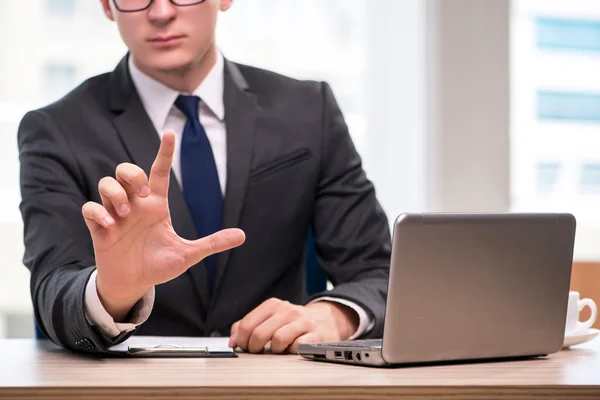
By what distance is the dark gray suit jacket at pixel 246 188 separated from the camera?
1622mm

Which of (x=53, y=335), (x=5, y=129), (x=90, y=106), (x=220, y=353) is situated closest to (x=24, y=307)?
(x=5, y=129)

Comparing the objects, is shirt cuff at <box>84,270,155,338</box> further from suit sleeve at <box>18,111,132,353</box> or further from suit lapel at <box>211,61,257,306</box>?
suit lapel at <box>211,61,257,306</box>

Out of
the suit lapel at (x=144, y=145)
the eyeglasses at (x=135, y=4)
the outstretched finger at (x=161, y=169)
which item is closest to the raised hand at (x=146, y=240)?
the outstretched finger at (x=161, y=169)

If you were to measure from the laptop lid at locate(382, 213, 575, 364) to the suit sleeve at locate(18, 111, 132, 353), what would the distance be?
0.42 metres

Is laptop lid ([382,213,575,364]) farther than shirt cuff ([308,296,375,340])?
No

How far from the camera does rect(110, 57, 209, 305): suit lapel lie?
1.65m

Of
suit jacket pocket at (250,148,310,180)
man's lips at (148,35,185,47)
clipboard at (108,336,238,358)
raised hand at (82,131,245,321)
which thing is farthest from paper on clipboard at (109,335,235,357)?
man's lips at (148,35,185,47)

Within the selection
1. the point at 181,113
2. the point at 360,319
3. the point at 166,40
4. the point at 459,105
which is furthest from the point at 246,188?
the point at 459,105

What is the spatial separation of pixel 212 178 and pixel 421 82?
132 centimetres

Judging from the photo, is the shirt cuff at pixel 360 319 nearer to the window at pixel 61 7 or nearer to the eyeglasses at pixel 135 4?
the eyeglasses at pixel 135 4

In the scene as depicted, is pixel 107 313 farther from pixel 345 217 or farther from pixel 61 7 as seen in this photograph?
pixel 61 7

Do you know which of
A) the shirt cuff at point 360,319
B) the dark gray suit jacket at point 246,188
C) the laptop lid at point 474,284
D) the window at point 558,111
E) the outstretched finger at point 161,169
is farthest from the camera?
the window at point 558,111

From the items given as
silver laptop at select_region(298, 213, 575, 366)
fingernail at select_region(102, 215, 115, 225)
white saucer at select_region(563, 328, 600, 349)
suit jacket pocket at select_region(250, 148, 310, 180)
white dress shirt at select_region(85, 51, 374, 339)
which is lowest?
white saucer at select_region(563, 328, 600, 349)

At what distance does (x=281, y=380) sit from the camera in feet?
3.05
